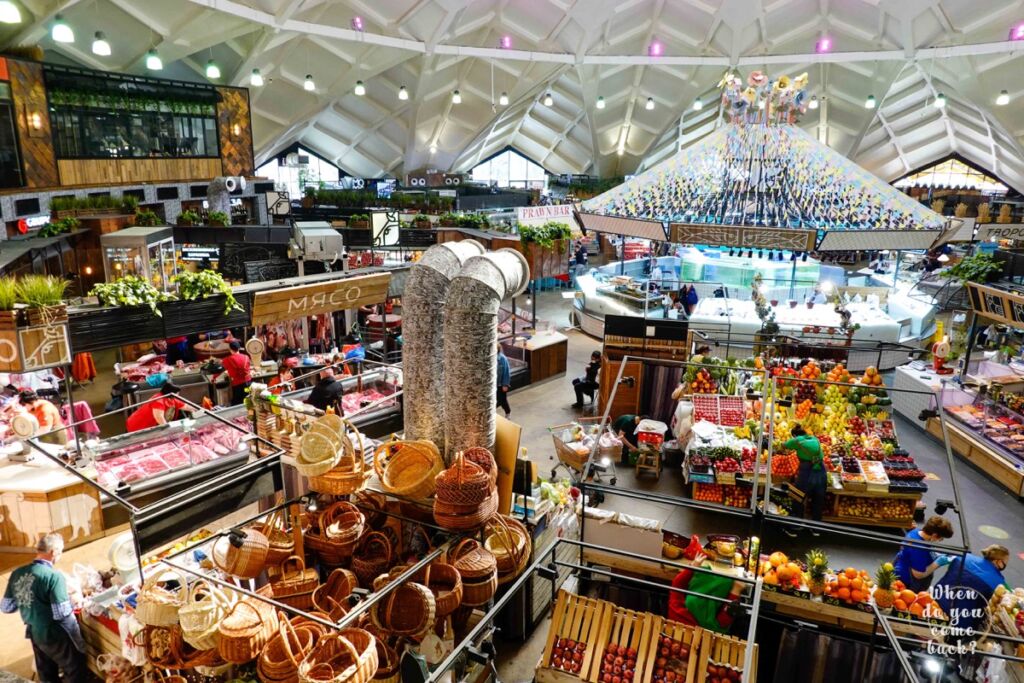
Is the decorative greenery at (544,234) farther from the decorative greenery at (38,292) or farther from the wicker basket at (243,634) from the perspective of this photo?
the wicker basket at (243,634)

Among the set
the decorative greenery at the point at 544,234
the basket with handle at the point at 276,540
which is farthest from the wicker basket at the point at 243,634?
the decorative greenery at the point at 544,234

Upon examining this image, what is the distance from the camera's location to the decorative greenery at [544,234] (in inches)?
473

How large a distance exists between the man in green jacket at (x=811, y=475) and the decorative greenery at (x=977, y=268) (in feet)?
16.3

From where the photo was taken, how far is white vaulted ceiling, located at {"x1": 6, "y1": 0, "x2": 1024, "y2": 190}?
62.6 ft

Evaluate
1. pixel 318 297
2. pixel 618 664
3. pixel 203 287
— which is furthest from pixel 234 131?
pixel 618 664

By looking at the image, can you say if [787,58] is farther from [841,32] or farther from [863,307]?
[863,307]

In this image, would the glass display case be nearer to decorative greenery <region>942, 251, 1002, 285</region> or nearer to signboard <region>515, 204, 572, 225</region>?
signboard <region>515, 204, 572, 225</region>

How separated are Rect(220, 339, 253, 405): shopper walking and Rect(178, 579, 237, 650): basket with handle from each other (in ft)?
19.8

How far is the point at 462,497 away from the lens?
4.36m

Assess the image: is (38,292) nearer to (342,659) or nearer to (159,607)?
(159,607)

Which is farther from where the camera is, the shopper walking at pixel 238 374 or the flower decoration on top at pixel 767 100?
the flower decoration on top at pixel 767 100

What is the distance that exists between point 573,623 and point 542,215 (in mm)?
8709

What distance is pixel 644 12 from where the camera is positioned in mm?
23062

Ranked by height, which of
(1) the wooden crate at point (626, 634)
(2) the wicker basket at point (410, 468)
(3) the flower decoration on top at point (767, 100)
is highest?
(3) the flower decoration on top at point (767, 100)
